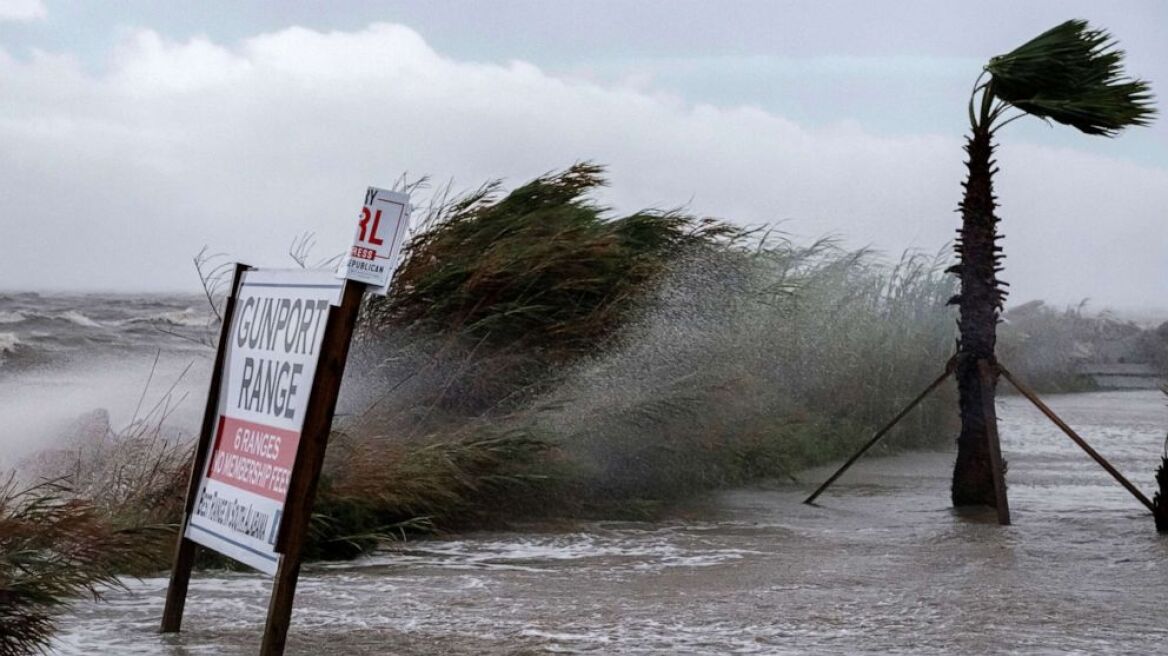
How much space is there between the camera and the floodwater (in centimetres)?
692

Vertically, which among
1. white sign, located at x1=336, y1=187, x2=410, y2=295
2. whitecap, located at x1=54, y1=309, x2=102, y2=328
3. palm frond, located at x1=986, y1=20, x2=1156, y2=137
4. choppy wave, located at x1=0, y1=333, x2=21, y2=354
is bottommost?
choppy wave, located at x1=0, y1=333, x2=21, y2=354

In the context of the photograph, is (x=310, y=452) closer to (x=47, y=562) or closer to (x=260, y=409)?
(x=260, y=409)

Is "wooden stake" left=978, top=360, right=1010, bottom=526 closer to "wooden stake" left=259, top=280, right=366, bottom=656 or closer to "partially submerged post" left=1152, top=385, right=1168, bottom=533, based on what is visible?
"partially submerged post" left=1152, top=385, right=1168, bottom=533

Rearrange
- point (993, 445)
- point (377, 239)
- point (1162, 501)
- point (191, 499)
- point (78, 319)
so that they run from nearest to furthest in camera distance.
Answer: point (377, 239) < point (191, 499) < point (1162, 501) < point (993, 445) < point (78, 319)

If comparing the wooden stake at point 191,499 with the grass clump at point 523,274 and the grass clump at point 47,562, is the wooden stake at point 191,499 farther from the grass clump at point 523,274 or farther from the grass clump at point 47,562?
the grass clump at point 523,274

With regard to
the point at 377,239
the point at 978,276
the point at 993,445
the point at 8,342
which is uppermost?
Result: the point at 978,276

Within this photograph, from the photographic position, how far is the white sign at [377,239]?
19.6 feet

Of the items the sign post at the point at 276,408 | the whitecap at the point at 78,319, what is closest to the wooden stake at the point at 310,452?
the sign post at the point at 276,408

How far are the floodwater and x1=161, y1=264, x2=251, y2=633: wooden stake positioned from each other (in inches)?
5.2

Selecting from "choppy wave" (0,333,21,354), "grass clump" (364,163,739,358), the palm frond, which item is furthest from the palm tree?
"choppy wave" (0,333,21,354)

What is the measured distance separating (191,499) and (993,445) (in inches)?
260

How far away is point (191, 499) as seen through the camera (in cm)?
712

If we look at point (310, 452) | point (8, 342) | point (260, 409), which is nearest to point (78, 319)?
point (8, 342)

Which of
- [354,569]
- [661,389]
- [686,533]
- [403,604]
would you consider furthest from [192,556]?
[661,389]
